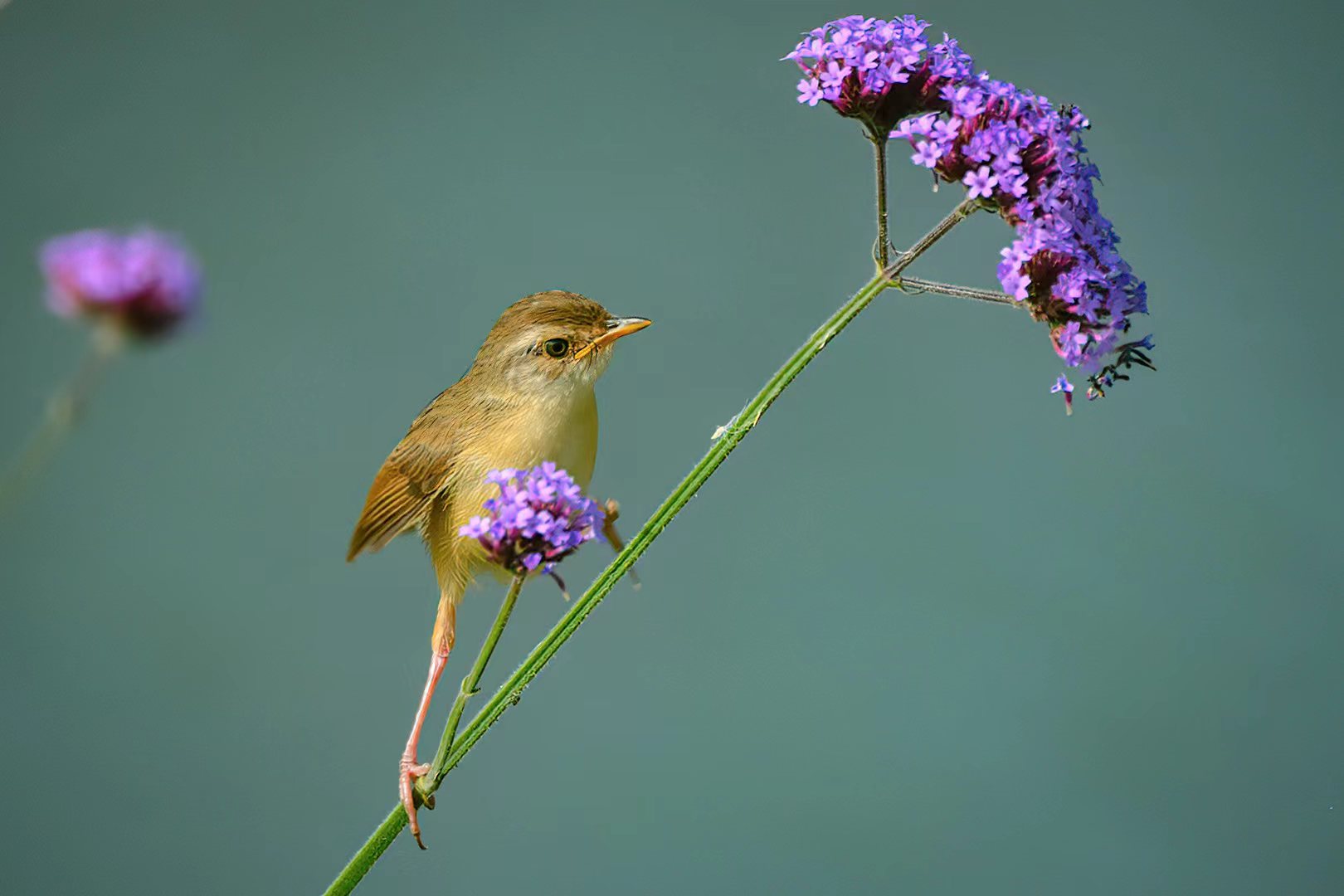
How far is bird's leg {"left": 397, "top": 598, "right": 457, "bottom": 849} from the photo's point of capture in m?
1.43

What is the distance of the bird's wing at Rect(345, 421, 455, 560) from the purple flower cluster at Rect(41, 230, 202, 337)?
84 centimetres

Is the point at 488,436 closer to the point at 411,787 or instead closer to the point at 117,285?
the point at 411,787

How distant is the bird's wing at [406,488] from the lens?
5.43 ft

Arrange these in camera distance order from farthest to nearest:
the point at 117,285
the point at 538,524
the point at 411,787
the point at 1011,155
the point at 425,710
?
1. the point at 425,710
2. the point at 411,787
3. the point at 1011,155
4. the point at 538,524
5. the point at 117,285

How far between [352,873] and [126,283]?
2.41ft

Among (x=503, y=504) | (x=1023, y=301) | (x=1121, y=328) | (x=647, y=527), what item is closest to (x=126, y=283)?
(x=503, y=504)

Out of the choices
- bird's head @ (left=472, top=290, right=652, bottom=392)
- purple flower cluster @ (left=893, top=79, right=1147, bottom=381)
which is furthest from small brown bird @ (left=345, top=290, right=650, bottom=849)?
purple flower cluster @ (left=893, top=79, right=1147, bottom=381)

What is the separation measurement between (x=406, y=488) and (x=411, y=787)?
407 mm

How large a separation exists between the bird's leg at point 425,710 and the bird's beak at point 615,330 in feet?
1.28

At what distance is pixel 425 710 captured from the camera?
5.34ft

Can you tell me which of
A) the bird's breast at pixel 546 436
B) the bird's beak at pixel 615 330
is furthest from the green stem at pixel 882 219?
the bird's breast at pixel 546 436

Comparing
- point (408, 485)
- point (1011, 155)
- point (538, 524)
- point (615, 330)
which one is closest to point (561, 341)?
point (615, 330)

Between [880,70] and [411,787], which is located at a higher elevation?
[880,70]

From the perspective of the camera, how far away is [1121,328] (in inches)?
53.0
